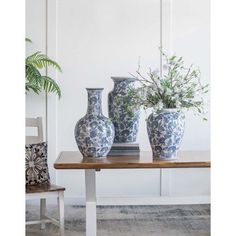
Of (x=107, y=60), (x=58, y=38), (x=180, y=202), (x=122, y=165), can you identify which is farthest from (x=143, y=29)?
(x=122, y=165)

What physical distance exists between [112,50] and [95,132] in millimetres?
2424

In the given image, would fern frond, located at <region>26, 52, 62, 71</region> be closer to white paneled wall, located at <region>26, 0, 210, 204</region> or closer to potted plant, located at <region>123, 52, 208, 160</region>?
white paneled wall, located at <region>26, 0, 210, 204</region>

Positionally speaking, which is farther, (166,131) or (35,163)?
(35,163)

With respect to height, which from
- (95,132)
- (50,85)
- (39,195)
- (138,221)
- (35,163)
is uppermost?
(50,85)

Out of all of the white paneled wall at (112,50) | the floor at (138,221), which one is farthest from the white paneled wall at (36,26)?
the floor at (138,221)

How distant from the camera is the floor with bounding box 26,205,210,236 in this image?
166 inches

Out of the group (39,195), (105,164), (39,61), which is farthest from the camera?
(39,61)

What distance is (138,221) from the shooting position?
15.3ft

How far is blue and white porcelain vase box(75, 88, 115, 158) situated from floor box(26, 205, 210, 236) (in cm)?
123

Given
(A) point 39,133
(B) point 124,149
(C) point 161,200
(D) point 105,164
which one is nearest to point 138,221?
(C) point 161,200

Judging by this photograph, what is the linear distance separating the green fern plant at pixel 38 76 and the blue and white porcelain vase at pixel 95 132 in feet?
5.96

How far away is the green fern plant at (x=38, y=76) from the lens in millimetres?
4895

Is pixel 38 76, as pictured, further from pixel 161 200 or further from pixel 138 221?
pixel 161 200
